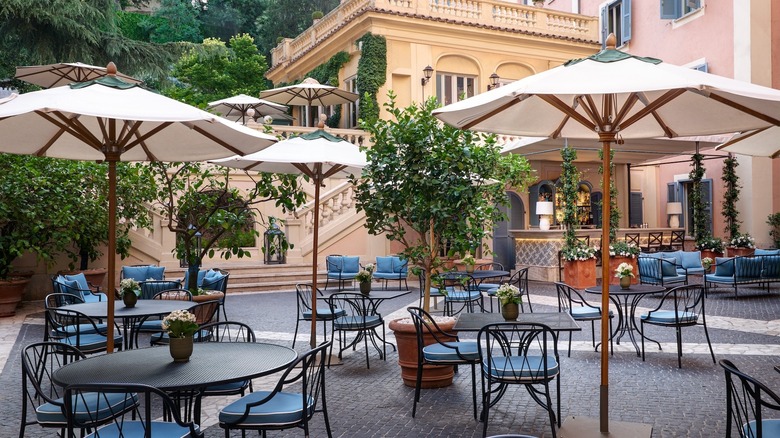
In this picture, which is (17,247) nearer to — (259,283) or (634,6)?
(259,283)

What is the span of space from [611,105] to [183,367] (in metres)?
3.47

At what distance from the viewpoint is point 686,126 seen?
197 inches

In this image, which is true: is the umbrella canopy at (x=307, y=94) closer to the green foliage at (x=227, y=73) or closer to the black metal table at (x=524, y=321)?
the green foliage at (x=227, y=73)

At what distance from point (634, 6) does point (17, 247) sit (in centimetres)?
2015

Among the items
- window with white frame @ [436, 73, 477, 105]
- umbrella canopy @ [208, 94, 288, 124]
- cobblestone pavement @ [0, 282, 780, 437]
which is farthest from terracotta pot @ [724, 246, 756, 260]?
umbrella canopy @ [208, 94, 288, 124]

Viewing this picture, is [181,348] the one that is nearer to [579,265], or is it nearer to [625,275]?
[625,275]

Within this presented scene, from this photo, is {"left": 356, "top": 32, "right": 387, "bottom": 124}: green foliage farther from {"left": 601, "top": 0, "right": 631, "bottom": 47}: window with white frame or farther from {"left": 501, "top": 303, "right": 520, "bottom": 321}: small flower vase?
{"left": 501, "top": 303, "right": 520, "bottom": 321}: small flower vase

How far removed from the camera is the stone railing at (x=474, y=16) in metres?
19.9

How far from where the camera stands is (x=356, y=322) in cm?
750

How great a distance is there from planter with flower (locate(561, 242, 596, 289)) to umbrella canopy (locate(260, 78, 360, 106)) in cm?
731

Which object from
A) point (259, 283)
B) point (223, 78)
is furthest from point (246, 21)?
point (259, 283)

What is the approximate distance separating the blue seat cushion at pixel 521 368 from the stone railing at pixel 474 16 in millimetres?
15796

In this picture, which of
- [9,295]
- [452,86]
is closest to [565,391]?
[9,295]

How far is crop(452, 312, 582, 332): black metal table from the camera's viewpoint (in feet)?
17.4
